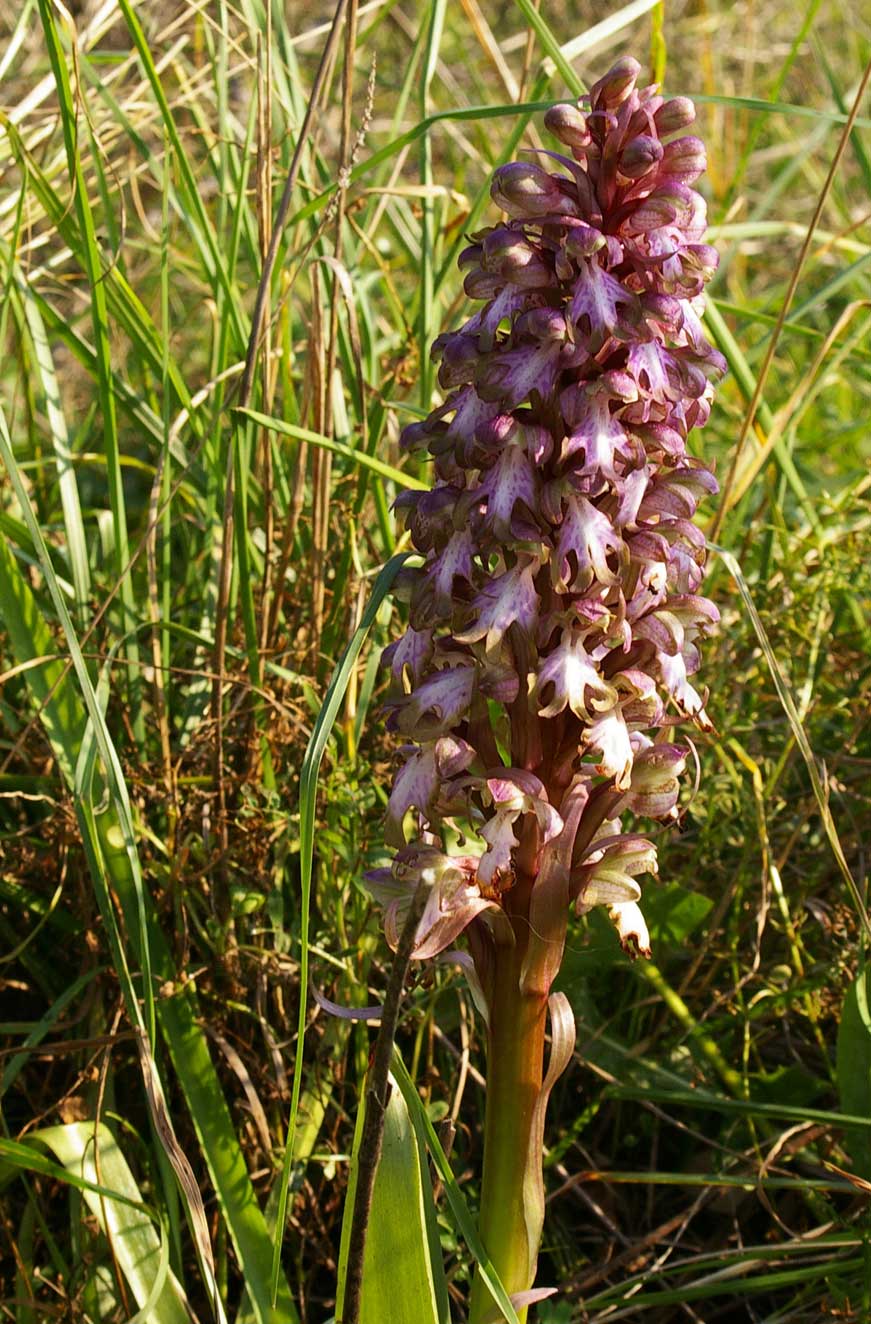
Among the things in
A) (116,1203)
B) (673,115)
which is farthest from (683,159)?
(116,1203)

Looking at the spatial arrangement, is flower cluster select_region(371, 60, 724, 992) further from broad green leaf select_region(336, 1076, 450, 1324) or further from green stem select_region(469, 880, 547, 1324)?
broad green leaf select_region(336, 1076, 450, 1324)

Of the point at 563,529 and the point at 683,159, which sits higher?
the point at 683,159

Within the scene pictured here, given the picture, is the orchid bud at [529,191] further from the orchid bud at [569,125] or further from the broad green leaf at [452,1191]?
the broad green leaf at [452,1191]

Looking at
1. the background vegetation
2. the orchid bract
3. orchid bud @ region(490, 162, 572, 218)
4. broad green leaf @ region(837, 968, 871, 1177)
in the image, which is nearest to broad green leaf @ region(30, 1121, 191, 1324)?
the background vegetation

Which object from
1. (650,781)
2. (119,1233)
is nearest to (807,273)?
(650,781)

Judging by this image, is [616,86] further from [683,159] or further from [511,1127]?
[511,1127]

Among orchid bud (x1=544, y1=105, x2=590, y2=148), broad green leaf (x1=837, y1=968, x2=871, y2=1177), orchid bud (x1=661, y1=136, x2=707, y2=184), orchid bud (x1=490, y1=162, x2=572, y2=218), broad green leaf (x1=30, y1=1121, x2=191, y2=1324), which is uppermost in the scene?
orchid bud (x1=544, y1=105, x2=590, y2=148)

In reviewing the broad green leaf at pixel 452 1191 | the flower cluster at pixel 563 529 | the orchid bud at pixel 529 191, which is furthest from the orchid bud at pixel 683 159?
the broad green leaf at pixel 452 1191
